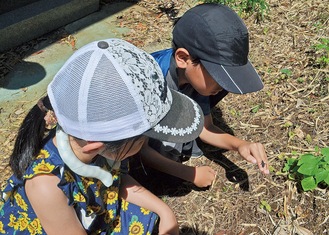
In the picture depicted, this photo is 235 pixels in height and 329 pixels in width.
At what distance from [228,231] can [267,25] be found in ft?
6.21

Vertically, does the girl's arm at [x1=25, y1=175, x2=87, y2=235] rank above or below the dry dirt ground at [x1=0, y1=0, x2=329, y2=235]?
above

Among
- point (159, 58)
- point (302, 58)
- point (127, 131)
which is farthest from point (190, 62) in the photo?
point (302, 58)

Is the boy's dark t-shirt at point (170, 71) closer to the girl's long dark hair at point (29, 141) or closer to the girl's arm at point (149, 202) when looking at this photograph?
the girl's arm at point (149, 202)

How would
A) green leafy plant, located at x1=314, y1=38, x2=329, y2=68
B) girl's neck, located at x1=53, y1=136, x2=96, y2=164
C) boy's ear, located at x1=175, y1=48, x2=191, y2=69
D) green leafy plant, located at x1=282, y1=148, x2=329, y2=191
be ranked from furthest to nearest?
green leafy plant, located at x1=314, y1=38, x2=329, y2=68 → green leafy plant, located at x1=282, y1=148, x2=329, y2=191 → boy's ear, located at x1=175, y1=48, x2=191, y2=69 → girl's neck, located at x1=53, y1=136, x2=96, y2=164

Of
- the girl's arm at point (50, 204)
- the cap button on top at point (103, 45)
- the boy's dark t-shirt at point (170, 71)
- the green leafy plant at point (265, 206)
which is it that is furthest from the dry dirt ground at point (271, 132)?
the cap button on top at point (103, 45)

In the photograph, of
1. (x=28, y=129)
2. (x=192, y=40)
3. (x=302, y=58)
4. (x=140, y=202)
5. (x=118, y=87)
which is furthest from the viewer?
(x=302, y=58)

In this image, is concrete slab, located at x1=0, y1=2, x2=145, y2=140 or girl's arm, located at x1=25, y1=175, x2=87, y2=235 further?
concrete slab, located at x1=0, y1=2, x2=145, y2=140

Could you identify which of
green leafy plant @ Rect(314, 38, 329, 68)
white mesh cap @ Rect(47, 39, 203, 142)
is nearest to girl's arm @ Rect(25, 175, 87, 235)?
white mesh cap @ Rect(47, 39, 203, 142)

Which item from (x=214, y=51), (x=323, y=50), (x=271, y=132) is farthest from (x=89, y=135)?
(x=323, y=50)

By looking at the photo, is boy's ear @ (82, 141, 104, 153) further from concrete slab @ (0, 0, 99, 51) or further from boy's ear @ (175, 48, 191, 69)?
concrete slab @ (0, 0, 99, 51)

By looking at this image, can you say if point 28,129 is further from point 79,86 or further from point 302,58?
point 302,58

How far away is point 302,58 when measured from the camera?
10.3ft

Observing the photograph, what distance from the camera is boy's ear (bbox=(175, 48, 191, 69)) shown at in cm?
190

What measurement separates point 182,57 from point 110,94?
70 centimetres
